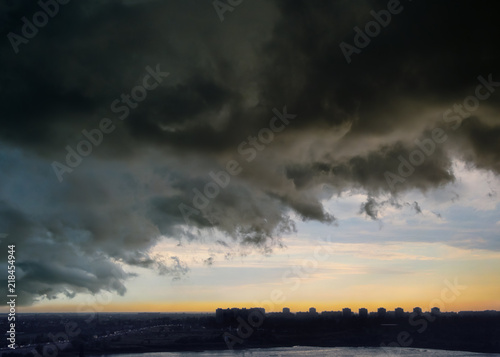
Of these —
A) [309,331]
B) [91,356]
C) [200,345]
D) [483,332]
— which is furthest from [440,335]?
[91,356]

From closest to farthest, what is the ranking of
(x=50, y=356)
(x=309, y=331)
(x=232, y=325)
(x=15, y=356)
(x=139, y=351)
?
(x=15, y=356)
(x=50, y=356)
(x=139, y=351)
(x=309, y=331)
(x=232, y=325)

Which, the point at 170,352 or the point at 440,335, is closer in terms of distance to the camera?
the point at 170,352

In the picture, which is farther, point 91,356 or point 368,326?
point 368,326

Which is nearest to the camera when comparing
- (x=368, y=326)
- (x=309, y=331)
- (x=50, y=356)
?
(x=50, y=356)

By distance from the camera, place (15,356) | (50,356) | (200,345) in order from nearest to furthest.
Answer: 1. (15,356)
2. (50,356)
3. (200,345)

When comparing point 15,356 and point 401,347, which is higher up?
point 15,356

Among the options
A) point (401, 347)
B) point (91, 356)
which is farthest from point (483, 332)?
point (91, 356)

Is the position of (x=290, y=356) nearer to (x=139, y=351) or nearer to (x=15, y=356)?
(x=139, y=351)

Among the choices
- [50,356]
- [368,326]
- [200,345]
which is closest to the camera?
[50,356]

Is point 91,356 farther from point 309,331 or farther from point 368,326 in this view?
point 368,326
